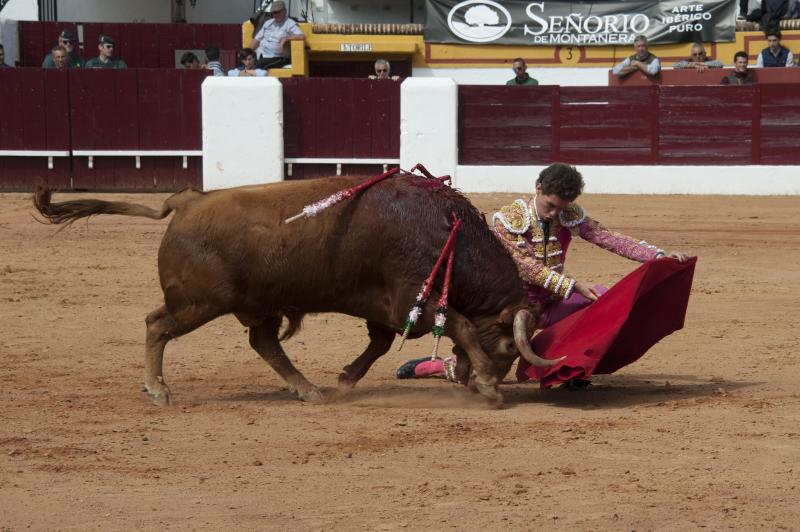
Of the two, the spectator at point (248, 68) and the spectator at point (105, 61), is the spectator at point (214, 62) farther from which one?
the spectator at point (105, 61)

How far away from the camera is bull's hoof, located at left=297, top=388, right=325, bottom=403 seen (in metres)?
5.15

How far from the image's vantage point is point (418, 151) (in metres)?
13.0

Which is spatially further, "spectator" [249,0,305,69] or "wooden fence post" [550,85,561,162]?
"spectator" [249,0,305,69]

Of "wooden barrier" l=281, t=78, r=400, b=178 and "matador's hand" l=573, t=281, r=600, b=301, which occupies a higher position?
"wooden barrier" l=281, t=78, r=400, b=178

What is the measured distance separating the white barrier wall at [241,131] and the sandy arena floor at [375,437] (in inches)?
216

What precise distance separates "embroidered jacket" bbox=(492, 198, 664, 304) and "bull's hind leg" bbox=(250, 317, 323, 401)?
930 mm

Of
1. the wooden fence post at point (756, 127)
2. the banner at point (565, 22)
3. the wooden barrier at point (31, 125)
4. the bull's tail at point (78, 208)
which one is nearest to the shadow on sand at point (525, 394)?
the bull's tail at point (78, 208)

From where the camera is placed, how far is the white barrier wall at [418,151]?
12883 mm

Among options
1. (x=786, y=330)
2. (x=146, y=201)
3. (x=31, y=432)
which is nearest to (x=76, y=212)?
(x=31, y=432)

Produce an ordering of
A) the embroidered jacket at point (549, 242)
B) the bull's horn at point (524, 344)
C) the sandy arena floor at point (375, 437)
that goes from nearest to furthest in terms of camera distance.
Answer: the sandy arena floor at point (375, 437)
the bull's horn at point (524, 344)
the embroidered jacket at point (549, 242)

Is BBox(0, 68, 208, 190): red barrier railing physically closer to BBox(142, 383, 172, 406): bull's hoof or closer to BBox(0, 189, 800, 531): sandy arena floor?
BBox(0, 189, 800, 531): sandy arena floor

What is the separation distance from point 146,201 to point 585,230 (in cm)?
749

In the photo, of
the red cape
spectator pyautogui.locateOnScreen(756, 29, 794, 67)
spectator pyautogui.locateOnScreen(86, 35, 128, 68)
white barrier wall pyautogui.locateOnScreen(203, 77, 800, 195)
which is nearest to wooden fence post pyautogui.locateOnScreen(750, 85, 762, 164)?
white barrier wall pyautogui.locateOnScreen(203, 77, 800, 195)

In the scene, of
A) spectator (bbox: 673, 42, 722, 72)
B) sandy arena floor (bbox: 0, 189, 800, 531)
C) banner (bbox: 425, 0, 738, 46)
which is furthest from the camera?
banner (bbox: 425, 0, 738, 46)
